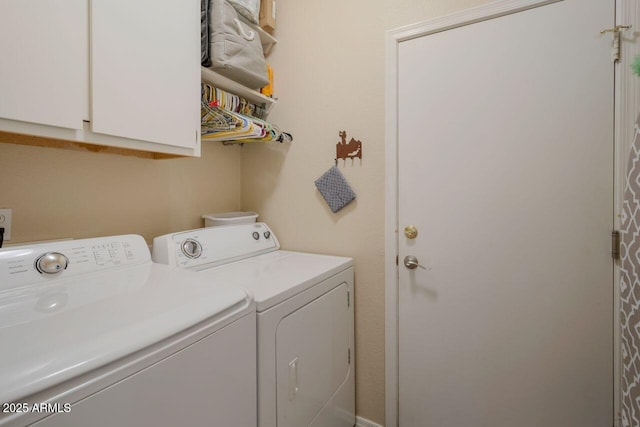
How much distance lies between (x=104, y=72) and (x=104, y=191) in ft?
1.99

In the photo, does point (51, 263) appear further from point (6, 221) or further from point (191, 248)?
point (191, 248)

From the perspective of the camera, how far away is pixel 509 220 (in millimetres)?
1343

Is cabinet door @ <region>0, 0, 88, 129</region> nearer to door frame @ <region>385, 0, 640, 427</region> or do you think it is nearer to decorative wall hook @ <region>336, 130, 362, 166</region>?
decorative wall hook @ <region>336, 130, 362, 166</region>

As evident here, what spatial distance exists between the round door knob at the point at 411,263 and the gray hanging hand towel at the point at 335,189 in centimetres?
45

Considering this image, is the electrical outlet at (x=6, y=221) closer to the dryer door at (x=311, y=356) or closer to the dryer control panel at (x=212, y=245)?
the dryer control panel at (x=212, y=245)

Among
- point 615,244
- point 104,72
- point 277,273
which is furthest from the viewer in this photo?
point 277,273

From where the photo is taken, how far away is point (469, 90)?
1.40 meters

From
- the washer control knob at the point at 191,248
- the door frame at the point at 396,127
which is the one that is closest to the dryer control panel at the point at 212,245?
the washer control knob at the point at 191,248

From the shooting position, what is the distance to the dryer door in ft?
3.56

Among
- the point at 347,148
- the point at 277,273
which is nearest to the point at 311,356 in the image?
the point at 277,273

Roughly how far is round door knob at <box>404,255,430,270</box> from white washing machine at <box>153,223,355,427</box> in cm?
30

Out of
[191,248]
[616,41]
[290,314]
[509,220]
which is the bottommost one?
[290,314]

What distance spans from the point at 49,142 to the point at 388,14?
172cm

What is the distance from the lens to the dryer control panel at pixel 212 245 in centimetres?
132
